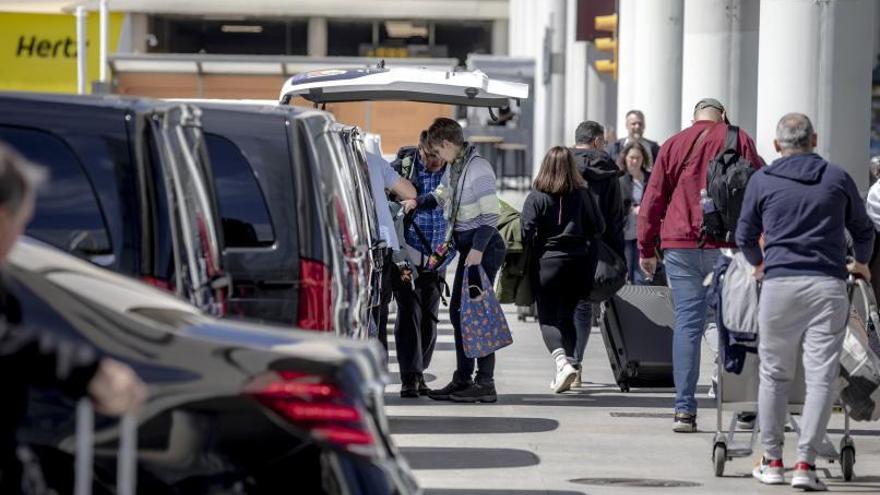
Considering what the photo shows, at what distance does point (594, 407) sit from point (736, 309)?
3575mm

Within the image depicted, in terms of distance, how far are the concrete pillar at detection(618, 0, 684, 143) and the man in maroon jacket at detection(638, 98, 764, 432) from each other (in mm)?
13060

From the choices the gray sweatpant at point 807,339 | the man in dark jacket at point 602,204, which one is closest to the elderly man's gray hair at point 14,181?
the gray sweatpant at point 807,339

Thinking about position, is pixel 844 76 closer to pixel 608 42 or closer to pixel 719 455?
pixel 719 455

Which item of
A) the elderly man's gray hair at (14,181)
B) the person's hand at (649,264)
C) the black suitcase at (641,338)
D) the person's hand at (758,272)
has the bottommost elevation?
the black suitcase at (641,338)

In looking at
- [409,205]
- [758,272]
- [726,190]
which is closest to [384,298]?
[409,205]

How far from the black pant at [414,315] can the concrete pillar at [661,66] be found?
11678mm

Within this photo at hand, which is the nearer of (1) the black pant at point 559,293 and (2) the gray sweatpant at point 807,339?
(2) the gray sweatpant at point 807,339

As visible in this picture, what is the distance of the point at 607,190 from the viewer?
14711mm

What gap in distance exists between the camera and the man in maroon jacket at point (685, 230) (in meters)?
11.7

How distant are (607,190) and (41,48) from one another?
56876mm

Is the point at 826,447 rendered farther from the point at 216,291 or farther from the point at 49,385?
the point at 49,385

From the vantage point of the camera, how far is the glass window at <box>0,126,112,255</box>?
7.26 meters

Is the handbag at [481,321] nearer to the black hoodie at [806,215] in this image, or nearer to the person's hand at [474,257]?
the person's hand at [474,257]

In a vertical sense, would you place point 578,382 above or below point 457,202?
below
